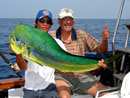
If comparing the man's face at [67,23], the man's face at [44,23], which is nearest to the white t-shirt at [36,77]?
the man's face at [44,23]

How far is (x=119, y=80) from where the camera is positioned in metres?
2.63

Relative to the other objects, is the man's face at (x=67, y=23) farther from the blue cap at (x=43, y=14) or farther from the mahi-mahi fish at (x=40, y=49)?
the mahi-mahi fish at (x=40, y=49)

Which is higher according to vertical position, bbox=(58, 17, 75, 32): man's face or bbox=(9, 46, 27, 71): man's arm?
bbox=(58, 17, 75, 32): man's face

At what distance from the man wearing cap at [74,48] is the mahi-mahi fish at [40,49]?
2.81 ft

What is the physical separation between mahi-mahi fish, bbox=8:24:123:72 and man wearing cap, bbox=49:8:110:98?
86 cm

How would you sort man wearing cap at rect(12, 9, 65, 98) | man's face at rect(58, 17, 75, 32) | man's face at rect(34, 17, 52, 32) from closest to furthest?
man wearing cap at rect(12, 9, 65, 98) → man's face at rect(34, 17, 52, 32) → man's face at rect(58, 17, 75, 32)

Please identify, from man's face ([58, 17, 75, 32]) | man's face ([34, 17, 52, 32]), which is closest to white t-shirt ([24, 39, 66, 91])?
man's face ([34, 17, 52, 32])

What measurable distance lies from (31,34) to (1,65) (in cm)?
566

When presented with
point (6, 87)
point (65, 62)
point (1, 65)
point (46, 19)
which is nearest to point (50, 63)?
point (65, 62)

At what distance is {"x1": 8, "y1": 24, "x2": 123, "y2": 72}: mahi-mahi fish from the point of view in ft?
5.91

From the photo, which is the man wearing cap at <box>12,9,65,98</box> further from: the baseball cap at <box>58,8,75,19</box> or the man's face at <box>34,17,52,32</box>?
the baseball cap at <box>58,8,75,19</box>

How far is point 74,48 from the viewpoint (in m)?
3.06

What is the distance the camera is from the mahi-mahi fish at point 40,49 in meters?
1.80

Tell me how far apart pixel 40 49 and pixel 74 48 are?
4.13 feet
